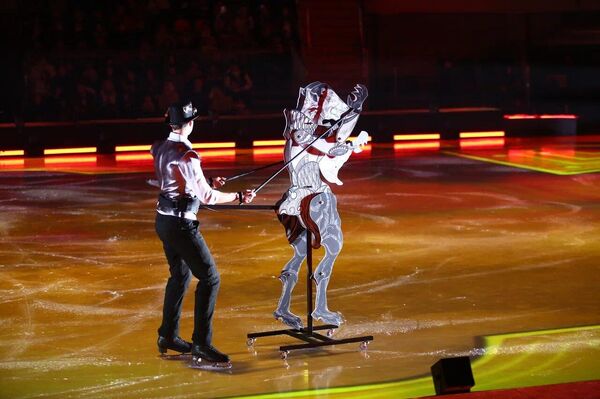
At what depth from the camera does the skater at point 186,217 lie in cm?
810

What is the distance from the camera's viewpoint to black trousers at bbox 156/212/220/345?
26.7ft

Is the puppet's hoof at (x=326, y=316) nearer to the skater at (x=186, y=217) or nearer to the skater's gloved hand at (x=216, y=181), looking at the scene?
the skater at (x=186, y=217)

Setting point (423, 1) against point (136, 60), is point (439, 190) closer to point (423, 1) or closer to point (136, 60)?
point (136, 60)

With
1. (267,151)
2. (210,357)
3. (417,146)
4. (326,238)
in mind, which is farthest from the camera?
(417,146)

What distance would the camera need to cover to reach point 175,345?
8555 mm

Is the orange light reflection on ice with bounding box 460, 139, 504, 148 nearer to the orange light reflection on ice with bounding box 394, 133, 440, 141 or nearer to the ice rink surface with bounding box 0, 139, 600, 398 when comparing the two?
the orange light reflection on ice with bounding box 394, 133, 440, 141

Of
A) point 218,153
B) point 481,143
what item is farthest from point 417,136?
point 218,153

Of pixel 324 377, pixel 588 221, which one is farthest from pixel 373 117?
pixel 324 377

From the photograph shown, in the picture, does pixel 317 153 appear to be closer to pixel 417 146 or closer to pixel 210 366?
pixel 210 366

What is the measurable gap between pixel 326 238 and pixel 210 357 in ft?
4.31

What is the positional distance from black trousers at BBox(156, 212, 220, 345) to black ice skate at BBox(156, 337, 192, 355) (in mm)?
45

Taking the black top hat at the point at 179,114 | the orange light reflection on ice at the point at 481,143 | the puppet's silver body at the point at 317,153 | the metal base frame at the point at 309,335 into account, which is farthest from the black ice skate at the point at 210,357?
the orange light reflection on ice at the point at 481,143

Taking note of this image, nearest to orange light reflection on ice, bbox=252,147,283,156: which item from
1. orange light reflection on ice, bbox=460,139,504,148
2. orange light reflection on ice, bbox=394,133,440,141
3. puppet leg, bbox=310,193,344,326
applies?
orange light reflection on ice, bbox=394,133,440,141

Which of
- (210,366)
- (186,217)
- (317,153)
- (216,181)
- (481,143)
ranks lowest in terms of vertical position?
(481,143)
